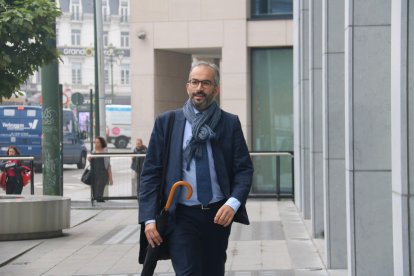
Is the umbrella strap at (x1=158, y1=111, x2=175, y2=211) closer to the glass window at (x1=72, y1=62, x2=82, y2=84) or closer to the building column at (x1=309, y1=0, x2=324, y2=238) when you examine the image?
the building column at (x1=309, y1=0, x2=324, y2=238)

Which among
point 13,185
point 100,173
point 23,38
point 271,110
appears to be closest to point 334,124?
point 23,38

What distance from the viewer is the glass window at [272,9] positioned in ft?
77.3

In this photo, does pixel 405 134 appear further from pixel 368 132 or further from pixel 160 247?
pixel 368 132

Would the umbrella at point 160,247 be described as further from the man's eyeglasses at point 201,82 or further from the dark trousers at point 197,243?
the man's eyeglasses at point 201,82

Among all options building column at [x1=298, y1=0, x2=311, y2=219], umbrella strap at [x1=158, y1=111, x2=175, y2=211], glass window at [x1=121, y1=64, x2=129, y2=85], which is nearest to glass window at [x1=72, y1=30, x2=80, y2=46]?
glass window at [x1=121, y1=64, x2=129, y2=85]

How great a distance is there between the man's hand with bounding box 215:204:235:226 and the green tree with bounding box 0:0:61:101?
25.6ft

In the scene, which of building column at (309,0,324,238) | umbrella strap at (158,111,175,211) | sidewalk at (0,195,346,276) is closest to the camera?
umbrella strap at (158,111,175,211)

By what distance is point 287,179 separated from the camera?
854 inches

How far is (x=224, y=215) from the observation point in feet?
17.9

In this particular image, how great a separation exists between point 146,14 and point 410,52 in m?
20.0

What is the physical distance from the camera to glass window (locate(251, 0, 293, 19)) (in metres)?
23.6

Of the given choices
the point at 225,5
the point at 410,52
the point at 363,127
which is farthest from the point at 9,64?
the point at 225,5

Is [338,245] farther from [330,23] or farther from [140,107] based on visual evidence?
[140,107]

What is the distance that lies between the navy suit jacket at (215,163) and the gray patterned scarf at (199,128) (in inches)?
1.8
